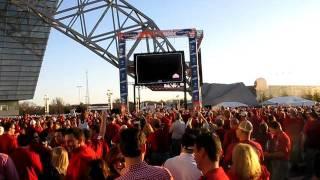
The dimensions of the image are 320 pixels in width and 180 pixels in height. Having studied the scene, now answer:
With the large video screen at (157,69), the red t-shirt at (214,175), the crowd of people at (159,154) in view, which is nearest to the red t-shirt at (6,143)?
the crowd of people at (159,154)

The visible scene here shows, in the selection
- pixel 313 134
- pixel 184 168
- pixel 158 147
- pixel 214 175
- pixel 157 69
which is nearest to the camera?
pixel 214 175

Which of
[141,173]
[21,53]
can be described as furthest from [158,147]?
[21,53]

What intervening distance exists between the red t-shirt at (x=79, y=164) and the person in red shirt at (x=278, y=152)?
437 centimetres

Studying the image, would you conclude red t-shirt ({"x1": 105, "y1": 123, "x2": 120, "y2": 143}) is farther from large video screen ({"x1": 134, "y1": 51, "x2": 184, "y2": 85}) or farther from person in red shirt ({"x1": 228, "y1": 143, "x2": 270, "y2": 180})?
large video screen ({"x1": 134, "y1": 51, "x2": 184, "y2": 85})

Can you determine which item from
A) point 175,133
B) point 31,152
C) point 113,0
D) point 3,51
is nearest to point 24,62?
point 3,51

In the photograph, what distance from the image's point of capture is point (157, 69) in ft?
111

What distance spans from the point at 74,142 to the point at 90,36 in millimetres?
34861

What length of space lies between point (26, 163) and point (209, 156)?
364cm

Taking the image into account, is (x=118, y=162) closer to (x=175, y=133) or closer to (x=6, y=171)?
(x=6, y=171)

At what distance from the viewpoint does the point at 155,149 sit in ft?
45.0

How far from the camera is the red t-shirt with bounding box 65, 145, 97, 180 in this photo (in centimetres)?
680

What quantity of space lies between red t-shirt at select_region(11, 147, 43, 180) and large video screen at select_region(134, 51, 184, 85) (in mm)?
26101

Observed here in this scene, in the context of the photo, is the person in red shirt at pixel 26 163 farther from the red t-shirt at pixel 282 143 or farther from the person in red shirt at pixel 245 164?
the red t-shirt at pixel 282 143

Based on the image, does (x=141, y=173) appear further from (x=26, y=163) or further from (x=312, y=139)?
(x=312, y=139)
